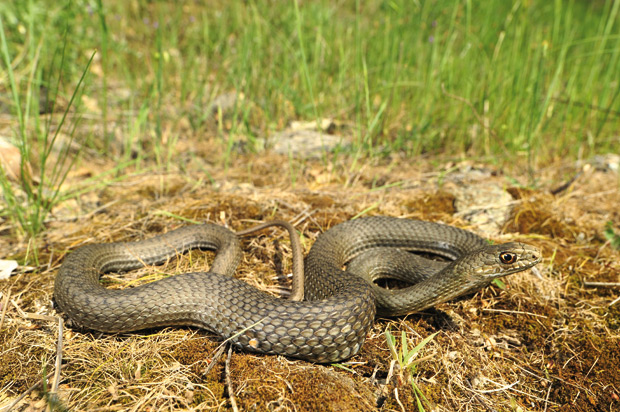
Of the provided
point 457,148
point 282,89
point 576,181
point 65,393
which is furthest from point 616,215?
point 65,393

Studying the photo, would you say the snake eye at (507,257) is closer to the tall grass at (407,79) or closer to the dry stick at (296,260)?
the dry stick at (296,260)

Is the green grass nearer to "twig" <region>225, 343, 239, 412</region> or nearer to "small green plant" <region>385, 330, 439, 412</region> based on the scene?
"twig" <region>225, 343, 239, 412</region>

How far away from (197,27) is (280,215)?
251 inches

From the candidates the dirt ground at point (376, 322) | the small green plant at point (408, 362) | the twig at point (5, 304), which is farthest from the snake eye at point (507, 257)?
the twig at point (5, 304)

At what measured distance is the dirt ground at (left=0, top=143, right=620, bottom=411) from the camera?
2.47 m

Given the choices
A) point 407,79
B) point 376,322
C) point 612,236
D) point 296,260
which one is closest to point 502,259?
point 376,322

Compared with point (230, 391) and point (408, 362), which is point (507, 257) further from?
point (230, 391)

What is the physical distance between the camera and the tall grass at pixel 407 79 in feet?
18.5

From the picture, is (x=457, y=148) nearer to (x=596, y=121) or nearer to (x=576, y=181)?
(x=576, y=181)

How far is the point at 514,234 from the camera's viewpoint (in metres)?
4.27

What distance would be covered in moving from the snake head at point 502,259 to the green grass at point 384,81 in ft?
8.20

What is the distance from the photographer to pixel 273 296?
3.11m

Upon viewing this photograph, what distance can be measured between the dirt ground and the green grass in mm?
672

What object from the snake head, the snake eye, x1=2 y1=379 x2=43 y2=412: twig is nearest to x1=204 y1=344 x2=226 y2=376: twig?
x1=2 y1=379 x2=43 y2=412: twig
